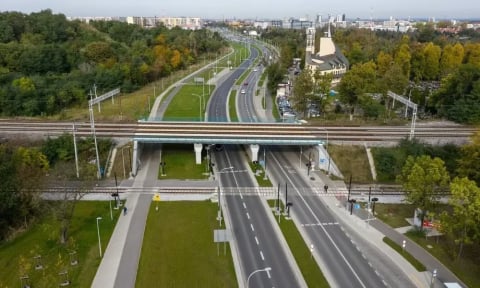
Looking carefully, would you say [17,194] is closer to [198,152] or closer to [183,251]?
[183,251]

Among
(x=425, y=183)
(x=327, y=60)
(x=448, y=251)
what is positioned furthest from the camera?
(x=327, y=60)

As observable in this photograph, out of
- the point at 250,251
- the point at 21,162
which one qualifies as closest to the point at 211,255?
the point at 250,251

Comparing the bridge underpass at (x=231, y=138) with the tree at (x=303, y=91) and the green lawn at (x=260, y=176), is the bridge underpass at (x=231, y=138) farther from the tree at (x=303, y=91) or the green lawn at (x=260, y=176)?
the tree at (x=303, y=91)

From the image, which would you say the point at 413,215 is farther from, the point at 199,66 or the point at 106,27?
the point at 106,27

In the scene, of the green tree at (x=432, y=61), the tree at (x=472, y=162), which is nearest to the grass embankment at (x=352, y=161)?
the tree at (x=472, y=162)

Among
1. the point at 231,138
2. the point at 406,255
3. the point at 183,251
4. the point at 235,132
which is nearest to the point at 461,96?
the point at 235,132
